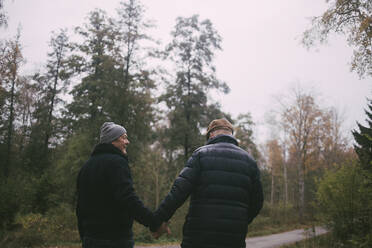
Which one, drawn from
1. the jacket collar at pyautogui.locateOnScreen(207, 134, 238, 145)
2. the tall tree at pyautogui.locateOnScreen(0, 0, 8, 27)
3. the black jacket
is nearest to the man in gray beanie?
the black jacket

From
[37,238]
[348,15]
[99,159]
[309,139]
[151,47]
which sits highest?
[151,47]

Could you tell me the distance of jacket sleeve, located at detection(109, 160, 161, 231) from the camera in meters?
2.84

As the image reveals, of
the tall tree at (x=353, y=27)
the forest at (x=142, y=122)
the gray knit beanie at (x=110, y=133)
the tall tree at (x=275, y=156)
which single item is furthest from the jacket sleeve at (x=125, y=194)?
the tall tree at (x=275, y=156)

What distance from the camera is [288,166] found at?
1711 inches

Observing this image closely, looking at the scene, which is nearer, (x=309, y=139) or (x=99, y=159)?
(x=99, y=159)

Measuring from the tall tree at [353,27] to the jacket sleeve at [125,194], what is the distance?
9.93m

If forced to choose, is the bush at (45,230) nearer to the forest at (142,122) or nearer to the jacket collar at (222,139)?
the forest at (142,122)

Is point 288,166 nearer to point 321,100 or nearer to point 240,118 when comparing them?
point 240,118

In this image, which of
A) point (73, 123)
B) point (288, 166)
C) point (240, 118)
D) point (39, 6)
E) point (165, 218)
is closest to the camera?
point (165, 218)

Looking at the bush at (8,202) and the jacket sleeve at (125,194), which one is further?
the bush at (8,202)

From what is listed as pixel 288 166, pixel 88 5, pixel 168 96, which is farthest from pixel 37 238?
pixel 288 166

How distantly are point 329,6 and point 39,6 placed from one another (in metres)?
15.6

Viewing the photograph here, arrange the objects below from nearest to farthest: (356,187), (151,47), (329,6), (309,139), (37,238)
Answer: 1. (356,187)
2. (37,238)
3. (329,6)
4. (151,47)
5. (309,139)

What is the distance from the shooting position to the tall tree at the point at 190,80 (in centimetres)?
2148
